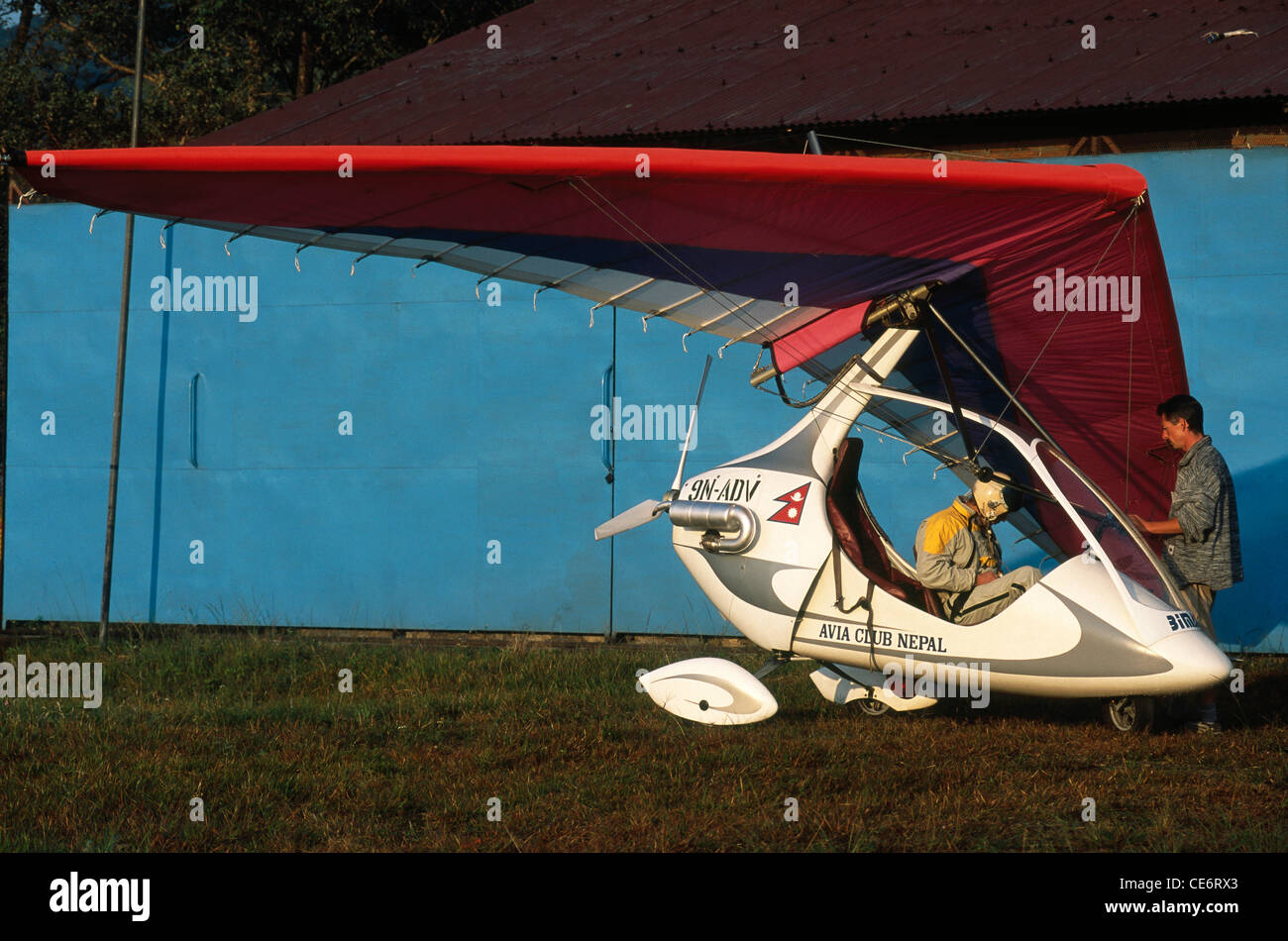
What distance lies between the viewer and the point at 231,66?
2128cm

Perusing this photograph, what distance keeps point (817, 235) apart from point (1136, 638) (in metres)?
2.47

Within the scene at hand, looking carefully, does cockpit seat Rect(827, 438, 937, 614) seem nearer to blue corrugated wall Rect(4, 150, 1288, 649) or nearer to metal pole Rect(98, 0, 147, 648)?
blue corrugated wall Rect(4, 150, 1288, 649)

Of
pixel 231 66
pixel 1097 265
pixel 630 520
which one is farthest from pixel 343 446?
pixel 231 66

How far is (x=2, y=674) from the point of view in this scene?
29.7 ft

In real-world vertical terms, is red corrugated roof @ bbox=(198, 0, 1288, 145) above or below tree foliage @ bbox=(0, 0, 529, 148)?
below

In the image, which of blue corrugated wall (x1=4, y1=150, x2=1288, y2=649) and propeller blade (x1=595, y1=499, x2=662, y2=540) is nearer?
propeller blade (x1=595, y1=499, x2=662, y2=540)

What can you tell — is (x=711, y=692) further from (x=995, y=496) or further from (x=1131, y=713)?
(x=1131, y=713)

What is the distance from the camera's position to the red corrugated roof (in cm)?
1016
